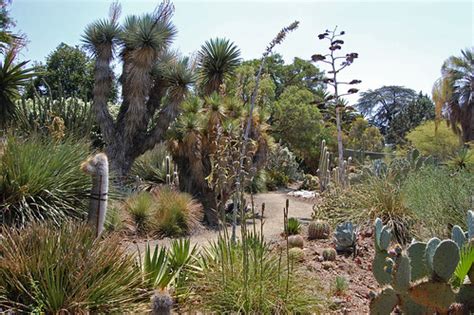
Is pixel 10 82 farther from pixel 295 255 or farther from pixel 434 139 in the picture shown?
pixel 434 139

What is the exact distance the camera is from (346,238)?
7258 millimetres

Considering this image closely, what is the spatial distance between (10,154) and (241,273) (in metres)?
4.19

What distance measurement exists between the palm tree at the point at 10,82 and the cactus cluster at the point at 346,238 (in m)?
8.99

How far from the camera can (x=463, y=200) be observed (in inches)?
264

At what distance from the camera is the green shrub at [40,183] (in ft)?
20.8

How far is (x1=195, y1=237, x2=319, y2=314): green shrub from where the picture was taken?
418 centimetres

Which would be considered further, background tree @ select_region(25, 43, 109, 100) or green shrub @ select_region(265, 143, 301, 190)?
background tree @ select_region(25, 43, 109, 100)

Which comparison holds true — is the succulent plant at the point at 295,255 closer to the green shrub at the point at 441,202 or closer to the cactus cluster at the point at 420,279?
the cactus cluster at the point at 420,279

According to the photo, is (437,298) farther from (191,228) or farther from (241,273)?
(191,228)

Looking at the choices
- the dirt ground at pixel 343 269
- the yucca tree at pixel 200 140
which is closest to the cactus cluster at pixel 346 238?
the dirt ground at pixel 343 269

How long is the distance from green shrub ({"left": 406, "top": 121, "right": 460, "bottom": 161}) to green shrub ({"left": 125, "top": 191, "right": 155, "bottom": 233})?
61.2 ft

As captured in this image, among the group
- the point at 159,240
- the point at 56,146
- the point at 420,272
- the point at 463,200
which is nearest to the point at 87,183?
the point at 56,146

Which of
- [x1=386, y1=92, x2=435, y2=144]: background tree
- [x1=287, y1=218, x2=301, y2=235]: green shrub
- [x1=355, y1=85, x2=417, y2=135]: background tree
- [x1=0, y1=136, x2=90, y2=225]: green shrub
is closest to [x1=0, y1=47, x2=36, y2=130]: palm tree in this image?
[x1=0, y1=136, x2=90, y2=225]: green shrub

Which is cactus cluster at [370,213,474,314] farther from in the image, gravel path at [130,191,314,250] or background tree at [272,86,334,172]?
background tree at [272,86,334,172]
